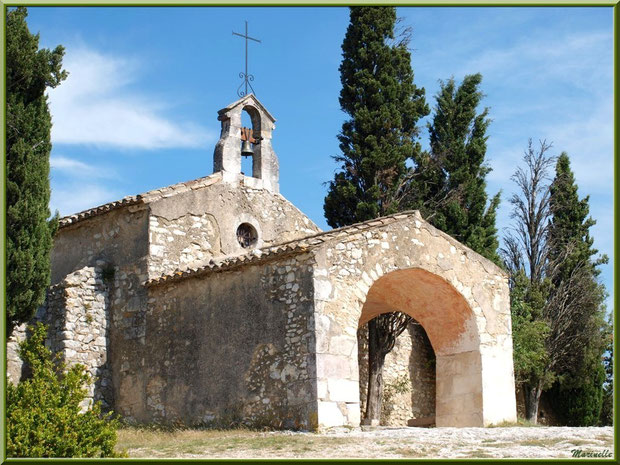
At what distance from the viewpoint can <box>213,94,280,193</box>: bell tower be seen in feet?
65.1

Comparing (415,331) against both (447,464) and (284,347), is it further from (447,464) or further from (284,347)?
(447,464)

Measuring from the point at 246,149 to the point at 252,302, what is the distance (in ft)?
→ 17.7

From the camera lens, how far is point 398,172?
73.4 ft

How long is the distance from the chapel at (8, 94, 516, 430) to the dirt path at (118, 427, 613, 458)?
1.11m

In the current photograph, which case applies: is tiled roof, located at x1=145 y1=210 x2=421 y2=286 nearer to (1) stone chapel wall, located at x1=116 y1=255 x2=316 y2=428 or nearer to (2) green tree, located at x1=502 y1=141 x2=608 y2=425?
(1) stone chapel wall, located at x1=116 y1=255 x2=316 y2=428

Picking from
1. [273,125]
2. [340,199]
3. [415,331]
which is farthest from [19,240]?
[415,331]

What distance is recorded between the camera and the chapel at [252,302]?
1526 centimetres

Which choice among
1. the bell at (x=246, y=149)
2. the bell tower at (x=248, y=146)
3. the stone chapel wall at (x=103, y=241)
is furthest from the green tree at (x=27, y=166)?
the bell at (x=246, y=149)

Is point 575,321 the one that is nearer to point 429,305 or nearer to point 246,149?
point 429,305

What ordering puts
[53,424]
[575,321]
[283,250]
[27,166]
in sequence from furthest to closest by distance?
1. [575,321]
2. [283,250]
3. [27,166]
4. [53,424]

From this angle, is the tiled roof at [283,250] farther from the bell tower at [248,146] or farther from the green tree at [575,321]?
the green tree at [575,321]

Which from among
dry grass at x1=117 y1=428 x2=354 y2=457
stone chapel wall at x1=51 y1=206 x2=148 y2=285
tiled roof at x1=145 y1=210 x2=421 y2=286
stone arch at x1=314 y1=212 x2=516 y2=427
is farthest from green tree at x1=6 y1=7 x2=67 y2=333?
stone arch at x1=314 y1=212 x2=516 y2=427

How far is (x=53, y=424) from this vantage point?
39.0 ft

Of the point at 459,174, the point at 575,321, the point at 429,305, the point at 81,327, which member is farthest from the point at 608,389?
the point at 81,327
